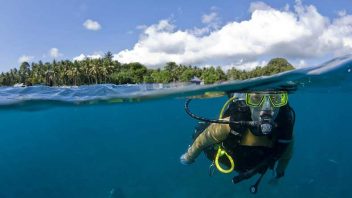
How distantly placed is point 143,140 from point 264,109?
32472 millimetres

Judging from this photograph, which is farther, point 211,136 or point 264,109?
point 211,136

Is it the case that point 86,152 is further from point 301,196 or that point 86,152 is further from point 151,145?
point 301,196

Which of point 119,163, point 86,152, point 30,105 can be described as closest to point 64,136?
point 86,152

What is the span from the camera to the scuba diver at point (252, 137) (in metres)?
6.72

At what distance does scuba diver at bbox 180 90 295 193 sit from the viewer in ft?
22.1

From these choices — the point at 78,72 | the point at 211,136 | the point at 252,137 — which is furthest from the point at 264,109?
the point at 78,72

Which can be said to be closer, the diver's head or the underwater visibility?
the diver's head

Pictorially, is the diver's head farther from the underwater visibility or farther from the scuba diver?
the underwater visibility

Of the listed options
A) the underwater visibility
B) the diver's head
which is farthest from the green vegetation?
the diver's head

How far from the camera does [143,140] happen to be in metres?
38.7

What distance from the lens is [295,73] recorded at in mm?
13828

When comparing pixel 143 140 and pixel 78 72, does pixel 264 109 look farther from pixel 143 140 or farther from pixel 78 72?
pixel 78 72

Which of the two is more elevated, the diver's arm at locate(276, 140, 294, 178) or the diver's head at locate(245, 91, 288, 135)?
the diver's head at locate(245, 91, 288, 135)

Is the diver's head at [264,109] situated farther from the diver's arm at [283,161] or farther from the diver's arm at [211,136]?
the diver's arm at [283,161]
